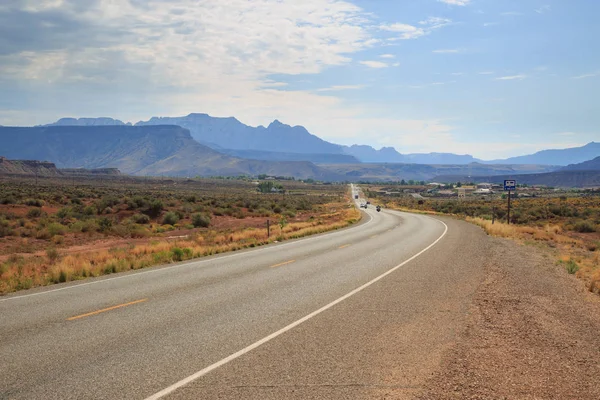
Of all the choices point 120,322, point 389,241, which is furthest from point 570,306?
point 389,241

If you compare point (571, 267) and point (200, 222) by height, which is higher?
point (571, 267)

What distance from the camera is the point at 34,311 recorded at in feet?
32.1

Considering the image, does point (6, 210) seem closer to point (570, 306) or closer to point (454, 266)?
point (454, 266)

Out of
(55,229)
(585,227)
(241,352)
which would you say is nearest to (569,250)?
(585,227)

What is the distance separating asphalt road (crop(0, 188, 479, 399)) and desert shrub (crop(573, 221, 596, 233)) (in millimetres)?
29947

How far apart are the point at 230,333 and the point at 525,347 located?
15.2 ft

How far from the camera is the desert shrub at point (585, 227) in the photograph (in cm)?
3897

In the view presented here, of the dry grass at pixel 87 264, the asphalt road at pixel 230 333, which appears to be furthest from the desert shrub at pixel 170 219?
the asphalt road at pixel 230 333

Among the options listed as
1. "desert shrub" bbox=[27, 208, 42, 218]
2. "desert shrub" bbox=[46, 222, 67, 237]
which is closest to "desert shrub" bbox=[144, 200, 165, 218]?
"desert shrub" bbox=[27, 208, 42, 218]

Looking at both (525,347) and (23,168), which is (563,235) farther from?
(23,168)

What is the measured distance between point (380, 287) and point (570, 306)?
4.23 metres

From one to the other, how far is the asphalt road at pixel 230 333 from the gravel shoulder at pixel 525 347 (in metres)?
0.42

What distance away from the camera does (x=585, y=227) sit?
3934 cm

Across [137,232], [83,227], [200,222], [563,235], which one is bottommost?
[563,235]
